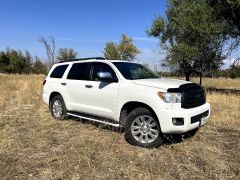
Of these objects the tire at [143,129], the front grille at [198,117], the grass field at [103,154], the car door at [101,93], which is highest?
the car door at [101,93]

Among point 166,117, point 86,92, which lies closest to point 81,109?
point 86,92

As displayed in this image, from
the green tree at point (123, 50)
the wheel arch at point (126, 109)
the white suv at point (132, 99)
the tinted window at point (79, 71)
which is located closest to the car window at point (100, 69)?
the white suv at point (132, 99)

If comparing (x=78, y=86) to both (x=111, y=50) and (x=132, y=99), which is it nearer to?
(x=132, y=99)

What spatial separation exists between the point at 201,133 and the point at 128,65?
2484mm

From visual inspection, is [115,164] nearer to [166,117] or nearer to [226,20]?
[166,117]

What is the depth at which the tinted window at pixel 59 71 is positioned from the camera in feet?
31.8

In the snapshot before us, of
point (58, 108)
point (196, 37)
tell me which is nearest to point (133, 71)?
point (58, 108)

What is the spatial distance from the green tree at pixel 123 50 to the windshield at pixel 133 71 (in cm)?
3583

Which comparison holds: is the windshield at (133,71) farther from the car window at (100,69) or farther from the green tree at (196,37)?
the green tree at (196,37)

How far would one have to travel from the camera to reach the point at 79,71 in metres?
8.95

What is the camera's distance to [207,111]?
24.6 feet

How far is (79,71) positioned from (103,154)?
310 cm

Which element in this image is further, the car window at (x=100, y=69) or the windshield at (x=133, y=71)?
the car window at (x=100, y=69)

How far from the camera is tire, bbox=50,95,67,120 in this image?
9.59m
